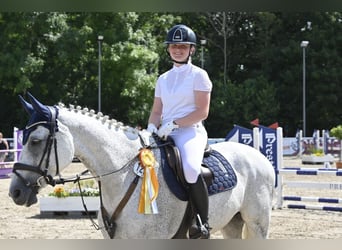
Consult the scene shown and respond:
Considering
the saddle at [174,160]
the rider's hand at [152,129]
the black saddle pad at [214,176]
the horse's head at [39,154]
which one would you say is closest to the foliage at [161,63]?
the black saddle pad at [214,176]

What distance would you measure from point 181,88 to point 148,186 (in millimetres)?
727

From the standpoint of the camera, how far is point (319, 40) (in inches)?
1598

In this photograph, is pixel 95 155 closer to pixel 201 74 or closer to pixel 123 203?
pixel 123 203

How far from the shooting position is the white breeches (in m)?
4.02

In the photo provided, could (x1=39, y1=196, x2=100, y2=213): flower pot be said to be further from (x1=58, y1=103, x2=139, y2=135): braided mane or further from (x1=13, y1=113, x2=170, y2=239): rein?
(x1=13, y1=113, x2=170, y2=239): rein

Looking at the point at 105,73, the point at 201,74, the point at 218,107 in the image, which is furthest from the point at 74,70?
the point at 201,74

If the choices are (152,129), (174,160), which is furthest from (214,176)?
(152,129)

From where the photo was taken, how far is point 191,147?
13.5 feet

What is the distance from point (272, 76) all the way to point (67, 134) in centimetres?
3939

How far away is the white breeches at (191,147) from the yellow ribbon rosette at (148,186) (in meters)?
0.23

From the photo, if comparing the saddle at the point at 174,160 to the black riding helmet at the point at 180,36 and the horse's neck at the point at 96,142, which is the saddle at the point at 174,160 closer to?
the horse's neck at the point at 96,142

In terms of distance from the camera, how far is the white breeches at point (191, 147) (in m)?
4.02

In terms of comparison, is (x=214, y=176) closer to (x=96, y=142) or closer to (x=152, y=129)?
(x=152, y=129)

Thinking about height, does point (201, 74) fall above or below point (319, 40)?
below
